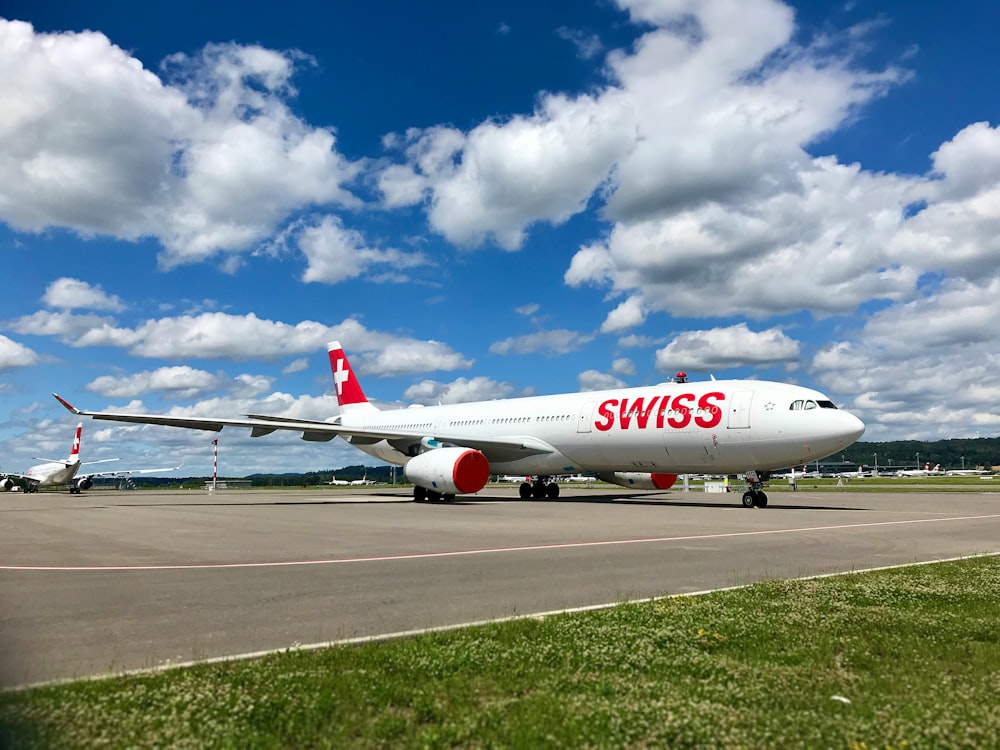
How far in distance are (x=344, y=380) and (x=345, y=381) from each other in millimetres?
119

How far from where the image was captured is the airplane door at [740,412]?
24.4 metres

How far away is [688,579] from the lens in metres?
8.86

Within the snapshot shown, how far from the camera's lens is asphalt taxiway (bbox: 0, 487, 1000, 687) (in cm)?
595

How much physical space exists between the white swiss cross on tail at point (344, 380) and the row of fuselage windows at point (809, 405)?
27.9 m

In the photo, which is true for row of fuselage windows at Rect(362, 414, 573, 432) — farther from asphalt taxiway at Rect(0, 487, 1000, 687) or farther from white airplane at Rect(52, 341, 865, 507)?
asphalt taxiway at Rect(0, 487, 1000, 687)

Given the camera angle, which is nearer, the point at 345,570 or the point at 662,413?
the point at 345,570

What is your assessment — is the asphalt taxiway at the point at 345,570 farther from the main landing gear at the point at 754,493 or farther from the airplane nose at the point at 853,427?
the main landing gear at the point at 754,493

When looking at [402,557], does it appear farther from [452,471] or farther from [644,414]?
[644,414]

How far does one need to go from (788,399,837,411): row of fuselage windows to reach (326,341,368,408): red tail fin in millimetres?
28031

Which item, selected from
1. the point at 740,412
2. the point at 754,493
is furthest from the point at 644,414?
the point at 754,493

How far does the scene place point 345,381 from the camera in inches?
1786

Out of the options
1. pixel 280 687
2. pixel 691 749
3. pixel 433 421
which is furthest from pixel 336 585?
pixel 433 421

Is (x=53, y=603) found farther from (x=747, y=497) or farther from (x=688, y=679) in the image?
(x=747, y=497)

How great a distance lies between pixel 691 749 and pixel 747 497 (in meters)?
24.3
